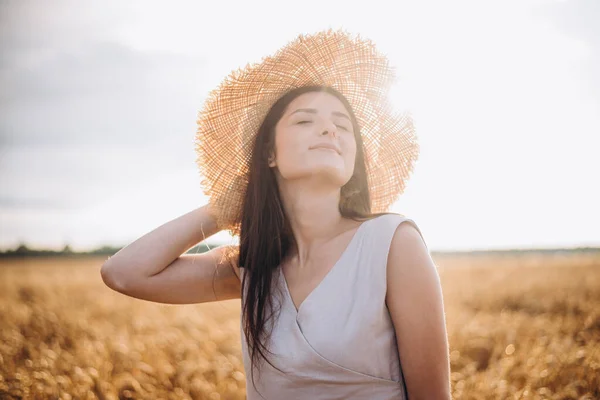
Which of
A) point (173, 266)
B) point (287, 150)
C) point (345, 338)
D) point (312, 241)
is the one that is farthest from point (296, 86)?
point (345, 338)

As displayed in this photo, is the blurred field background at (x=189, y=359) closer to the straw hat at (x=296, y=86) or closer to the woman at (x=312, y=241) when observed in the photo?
the straw hat at (x=296, y=86)

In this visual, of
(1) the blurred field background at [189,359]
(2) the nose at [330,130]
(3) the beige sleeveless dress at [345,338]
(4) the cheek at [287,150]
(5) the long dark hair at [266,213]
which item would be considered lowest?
(1) the blurred field background at [189,359]

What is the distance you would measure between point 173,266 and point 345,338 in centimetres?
111

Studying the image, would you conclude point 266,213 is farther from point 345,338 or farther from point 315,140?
point 345,338

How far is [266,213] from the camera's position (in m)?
2.71

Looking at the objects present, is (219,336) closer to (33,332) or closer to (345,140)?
(33,332)

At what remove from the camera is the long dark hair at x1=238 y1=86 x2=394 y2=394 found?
8.13 ft

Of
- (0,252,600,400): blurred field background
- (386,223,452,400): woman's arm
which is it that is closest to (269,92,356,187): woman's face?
(386,223,452,400): woman's arm

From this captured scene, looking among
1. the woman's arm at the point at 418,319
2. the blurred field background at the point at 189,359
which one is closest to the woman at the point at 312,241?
the woman's arm at the point at 418,319

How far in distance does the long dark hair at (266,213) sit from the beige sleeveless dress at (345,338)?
205 mm

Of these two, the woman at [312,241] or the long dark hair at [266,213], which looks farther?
the long dark hair at [266,213]

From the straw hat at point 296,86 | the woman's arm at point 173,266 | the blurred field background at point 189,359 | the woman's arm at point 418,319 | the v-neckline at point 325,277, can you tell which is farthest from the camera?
the blurred field background at point 189,359

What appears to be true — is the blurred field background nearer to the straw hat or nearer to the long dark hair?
the straw hat

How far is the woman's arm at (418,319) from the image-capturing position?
209 cm
